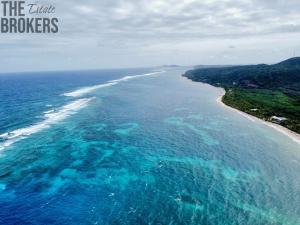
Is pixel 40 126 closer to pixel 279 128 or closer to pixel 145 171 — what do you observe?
pixel 145 171

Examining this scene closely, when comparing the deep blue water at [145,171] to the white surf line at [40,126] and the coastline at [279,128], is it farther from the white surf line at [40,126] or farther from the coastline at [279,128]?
the coastline at [279,128]

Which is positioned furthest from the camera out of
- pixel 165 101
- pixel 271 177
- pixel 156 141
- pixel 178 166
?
pixel 165 101

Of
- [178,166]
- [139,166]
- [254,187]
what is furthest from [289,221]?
[139,166]

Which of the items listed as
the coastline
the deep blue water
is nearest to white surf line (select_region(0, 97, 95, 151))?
the deep blue water

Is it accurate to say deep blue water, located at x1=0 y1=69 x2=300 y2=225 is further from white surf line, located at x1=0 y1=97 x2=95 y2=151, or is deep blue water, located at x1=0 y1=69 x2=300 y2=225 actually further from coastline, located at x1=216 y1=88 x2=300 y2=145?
coastline, located at x1=216 y1=88 x2=300 y2=145

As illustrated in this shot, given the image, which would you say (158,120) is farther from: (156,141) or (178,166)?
(178,166)

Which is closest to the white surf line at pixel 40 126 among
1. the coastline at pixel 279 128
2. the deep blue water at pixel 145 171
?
the deep blue water at pixel 145 171

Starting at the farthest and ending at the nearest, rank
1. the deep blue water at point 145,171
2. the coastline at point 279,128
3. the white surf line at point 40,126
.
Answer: the coastline at point 279,128 < the white surf line at point 40,126 < the deep blue water at point 145,171

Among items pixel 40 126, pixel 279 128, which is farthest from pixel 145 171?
pixel 279 128
